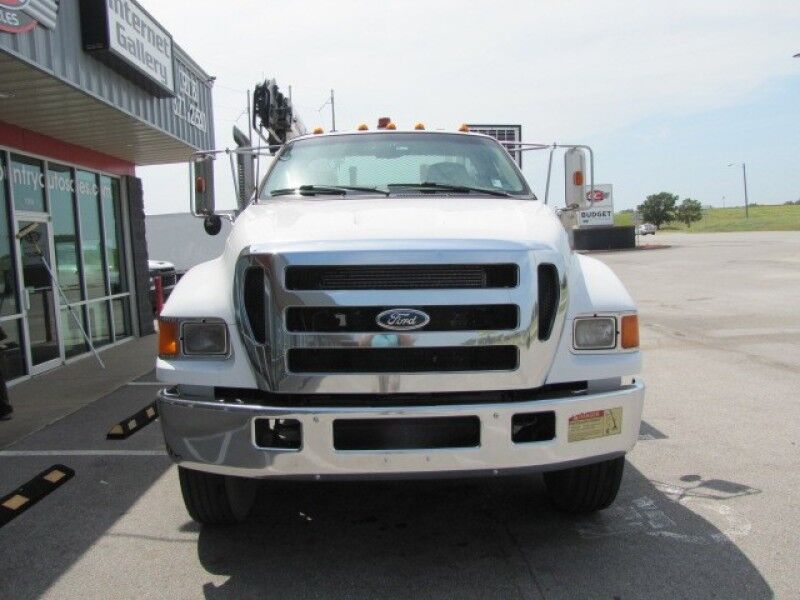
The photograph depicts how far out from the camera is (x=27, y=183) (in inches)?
363

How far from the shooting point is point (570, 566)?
338 cm

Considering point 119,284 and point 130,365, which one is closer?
point 130,365

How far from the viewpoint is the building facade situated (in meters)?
7.33

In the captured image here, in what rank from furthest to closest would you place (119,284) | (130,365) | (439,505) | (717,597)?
1. (119,284)
2. (130,365)
3. (439,505)
4. (717,597)

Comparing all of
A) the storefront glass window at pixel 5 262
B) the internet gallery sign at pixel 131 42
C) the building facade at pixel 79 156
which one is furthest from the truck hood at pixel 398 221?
the storefront glass window at pixel 5 262

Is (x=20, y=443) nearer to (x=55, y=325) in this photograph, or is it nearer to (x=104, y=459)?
(x=104, y=459)

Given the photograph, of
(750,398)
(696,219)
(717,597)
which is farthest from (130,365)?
(696,219)

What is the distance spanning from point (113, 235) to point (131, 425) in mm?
8526

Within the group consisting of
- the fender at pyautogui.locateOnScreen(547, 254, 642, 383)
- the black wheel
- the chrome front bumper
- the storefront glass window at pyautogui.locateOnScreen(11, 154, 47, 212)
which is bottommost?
the black wheel

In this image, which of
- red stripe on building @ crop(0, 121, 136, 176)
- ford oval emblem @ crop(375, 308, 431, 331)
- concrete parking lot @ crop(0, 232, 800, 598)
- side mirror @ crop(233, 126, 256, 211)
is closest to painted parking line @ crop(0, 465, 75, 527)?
concrete parking lot @ crop(0, 232, 800, 598)

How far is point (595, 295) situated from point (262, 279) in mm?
1525

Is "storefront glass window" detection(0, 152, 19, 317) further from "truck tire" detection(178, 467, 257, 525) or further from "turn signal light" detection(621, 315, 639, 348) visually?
"turn signal light" detection(621, 315, 639, 348)

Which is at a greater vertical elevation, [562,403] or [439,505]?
[562,403]

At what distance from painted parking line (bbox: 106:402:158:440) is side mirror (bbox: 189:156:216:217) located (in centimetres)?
141
